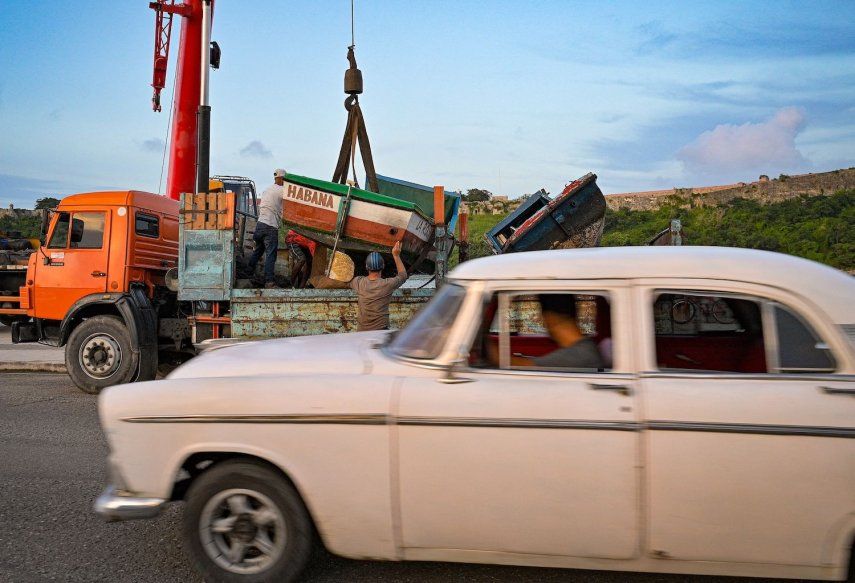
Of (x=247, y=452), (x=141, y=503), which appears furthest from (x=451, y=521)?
(x=141, y=503)

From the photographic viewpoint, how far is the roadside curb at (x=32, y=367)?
37.8ft

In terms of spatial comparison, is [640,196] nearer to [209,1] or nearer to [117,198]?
[209,1]

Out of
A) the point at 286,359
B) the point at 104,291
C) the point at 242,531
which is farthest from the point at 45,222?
the point at 242,531

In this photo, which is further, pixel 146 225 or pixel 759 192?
pixel 759 192

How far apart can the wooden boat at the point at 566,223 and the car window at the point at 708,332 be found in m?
6.17

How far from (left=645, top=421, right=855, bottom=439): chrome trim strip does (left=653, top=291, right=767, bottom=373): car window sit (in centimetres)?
28

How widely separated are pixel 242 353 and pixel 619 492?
6.68 feet

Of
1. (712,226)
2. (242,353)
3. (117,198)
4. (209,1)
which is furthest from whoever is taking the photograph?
(712,226)

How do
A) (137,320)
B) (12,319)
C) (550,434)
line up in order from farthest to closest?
(12,319), (137,320), (550,434)

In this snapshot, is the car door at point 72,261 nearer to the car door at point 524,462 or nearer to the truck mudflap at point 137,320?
the truck mudflap at point 137,320

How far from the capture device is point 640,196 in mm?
44688

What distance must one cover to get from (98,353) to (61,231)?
5.41 ft

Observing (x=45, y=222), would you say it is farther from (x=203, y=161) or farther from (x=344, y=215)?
(x=344, y=215)

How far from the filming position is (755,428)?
9.53 feet
